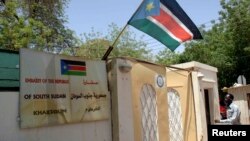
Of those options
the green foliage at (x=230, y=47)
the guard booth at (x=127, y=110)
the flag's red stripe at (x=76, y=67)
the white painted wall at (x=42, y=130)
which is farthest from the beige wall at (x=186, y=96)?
the green foliage at (x=230, y=47)

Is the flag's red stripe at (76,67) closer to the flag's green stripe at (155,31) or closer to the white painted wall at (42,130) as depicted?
the white painted wall at (42,130)

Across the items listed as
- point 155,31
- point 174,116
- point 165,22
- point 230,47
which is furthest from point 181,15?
point 230,47

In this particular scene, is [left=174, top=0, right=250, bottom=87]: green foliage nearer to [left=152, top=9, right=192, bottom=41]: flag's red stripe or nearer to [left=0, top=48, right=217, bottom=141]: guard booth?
[left=0, top=48, right=217, bottom=141]: guard booth

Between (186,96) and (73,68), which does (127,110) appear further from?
(186,96)

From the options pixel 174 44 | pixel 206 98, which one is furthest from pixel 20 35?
pixel 174 44

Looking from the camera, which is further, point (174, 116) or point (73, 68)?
point (174, 116)

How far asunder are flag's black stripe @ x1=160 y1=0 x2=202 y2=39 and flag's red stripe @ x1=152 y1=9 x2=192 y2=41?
0.14 metres

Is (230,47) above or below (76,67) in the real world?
above

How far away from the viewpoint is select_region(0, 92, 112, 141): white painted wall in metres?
4.71

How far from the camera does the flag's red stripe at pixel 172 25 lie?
7570 millimetres

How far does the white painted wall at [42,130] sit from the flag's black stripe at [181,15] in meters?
2.78

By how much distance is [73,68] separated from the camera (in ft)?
19.2

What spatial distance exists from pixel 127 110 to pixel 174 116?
2757mm

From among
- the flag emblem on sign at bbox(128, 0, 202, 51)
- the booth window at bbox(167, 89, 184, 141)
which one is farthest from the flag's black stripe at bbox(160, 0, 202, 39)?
the booth window at bbox(167, 89, 184, 141)
